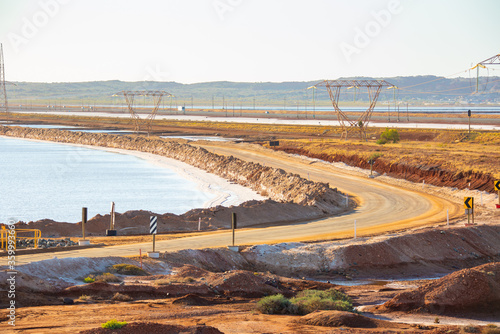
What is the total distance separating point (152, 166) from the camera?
8481 centimetres

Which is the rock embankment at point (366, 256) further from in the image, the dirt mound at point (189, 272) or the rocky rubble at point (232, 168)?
the rocky rubble at point (232, 168)

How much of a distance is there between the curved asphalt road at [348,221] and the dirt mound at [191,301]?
6.71 m

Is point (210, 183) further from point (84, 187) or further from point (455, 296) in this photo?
point (455, 296)

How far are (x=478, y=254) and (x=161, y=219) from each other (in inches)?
736

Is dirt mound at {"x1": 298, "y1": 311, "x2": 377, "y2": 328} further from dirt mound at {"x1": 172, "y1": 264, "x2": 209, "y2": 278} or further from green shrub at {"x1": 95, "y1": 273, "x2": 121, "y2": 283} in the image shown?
green shrub at {"x1": 95, "y1": 273, "x2": 121, "y2": 283}

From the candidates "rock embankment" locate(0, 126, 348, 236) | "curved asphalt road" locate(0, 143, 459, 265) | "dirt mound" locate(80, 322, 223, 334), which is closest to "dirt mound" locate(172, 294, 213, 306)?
"dirt mound" locate(80, 322, 223, 334)

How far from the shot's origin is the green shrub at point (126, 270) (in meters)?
23.4

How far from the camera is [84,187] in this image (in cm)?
6431

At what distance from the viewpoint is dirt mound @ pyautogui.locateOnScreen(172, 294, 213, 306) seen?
788 inches

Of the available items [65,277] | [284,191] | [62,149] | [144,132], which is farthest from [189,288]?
[144,132]

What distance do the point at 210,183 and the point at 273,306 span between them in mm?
48083

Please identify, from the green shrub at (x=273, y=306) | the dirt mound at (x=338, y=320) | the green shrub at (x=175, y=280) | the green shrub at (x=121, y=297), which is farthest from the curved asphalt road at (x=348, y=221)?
the dirt mound at (x=338, y=320)

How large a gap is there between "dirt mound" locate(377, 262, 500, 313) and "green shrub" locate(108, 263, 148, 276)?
9.13 meters

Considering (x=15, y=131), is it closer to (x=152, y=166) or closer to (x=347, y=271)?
(x=152, y=166)
